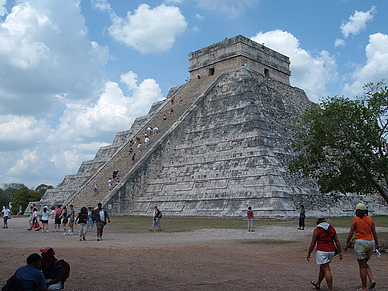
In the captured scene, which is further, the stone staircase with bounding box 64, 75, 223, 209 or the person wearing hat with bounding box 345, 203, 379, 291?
the stone staircase with bounding box 64, 75, 223, 209

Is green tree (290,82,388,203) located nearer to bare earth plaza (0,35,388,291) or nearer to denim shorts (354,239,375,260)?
bare earth plaza (0,35,388,291)

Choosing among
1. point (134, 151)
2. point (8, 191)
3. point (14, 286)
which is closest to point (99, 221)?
point (14, 286)

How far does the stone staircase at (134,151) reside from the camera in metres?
23.4

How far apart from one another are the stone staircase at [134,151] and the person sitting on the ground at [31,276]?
676 inches

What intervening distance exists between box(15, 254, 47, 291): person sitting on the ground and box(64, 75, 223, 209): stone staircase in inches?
676

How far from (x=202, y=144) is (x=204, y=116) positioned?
3.07 m

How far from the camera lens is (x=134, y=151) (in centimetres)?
2591

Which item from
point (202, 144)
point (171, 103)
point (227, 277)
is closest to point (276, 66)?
point (171, 103)

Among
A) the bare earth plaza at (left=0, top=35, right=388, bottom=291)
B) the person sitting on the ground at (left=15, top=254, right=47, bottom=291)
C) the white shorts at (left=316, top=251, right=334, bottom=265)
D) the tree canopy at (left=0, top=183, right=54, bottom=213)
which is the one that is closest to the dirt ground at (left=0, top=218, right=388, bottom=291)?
the bare earth plaza at (left=0, top=35, right=388, bottom=291)

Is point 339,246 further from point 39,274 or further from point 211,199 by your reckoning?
point 211,199

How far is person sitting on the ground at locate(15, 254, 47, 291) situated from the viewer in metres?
4.56

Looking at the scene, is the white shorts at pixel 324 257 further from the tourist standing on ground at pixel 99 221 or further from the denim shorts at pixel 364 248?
the tourist standing on ground at pixel 99 221

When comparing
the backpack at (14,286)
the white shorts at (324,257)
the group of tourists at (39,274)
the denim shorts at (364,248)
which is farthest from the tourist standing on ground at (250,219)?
the backpack at (14,286)

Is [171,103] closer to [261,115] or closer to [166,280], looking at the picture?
[261,115]
